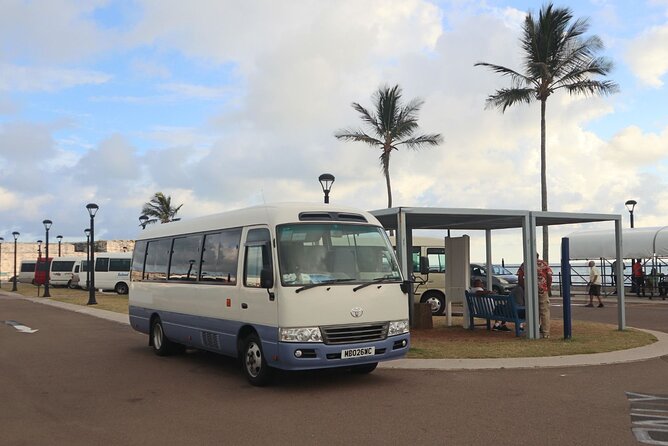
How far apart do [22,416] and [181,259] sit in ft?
16.0

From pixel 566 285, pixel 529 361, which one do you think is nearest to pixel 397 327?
pixel 529 361

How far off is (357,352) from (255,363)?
4.92ft

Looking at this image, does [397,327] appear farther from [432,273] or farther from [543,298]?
[432,273]

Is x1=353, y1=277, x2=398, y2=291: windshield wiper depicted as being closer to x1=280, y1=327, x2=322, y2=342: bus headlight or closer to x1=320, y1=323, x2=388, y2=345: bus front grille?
x1=320, y1=323, x2=388, y2=345: bus front grille

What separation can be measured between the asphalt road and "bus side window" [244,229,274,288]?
1.55 m

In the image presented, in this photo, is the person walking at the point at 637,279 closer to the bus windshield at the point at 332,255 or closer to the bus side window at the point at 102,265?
the bus windshield at the point at 332,255

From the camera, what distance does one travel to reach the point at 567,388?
9055mm

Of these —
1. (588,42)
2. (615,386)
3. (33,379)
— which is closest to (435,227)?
(615,386)

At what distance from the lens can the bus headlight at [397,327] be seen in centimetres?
938

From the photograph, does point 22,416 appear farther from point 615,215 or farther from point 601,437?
point 615,215

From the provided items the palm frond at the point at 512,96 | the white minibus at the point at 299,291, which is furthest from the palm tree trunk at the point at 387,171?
the white minibus at the point at 299,291

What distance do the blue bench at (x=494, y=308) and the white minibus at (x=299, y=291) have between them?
5777mm

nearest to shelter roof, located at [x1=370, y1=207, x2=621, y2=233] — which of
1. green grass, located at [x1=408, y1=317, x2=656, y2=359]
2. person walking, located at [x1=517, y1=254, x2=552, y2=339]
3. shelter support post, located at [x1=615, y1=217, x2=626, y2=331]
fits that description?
shelter support post, located at [x1=615, y1=217, x2=626, y2=331]

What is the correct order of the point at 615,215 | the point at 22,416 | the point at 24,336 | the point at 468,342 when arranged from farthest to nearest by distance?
the point at 24,336 < the point at 615,215 < the point at 468,342 < the point at 22,416
